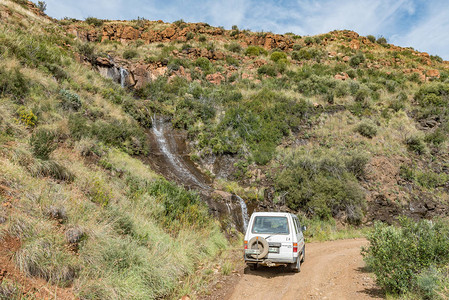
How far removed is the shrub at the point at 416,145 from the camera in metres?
22.0

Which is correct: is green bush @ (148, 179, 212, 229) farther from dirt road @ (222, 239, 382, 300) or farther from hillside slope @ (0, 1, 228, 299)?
dirt road @ (222, 239, 382, 300)

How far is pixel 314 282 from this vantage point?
6.72m

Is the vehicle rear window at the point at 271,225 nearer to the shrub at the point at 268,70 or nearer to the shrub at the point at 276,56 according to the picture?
the shrub at the point at 268,70

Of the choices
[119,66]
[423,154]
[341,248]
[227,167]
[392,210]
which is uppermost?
[119,66]

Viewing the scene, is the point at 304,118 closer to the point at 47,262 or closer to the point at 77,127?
the point at 77,127

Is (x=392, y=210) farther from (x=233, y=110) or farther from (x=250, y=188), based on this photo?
(x=233, y=110)

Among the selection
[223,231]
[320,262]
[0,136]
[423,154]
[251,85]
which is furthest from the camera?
[251,85]

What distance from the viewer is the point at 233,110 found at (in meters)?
23.1

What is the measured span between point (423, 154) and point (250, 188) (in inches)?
605

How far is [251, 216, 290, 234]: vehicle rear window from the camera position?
787cm

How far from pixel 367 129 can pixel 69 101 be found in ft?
71.7

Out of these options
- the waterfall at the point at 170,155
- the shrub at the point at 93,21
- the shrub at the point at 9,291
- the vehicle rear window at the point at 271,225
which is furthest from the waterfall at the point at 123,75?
the shrub at the point at 9,291

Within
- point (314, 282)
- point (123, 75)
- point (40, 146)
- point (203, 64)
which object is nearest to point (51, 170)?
point (40, 146)

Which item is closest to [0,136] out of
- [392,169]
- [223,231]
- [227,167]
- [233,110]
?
[223,231]
